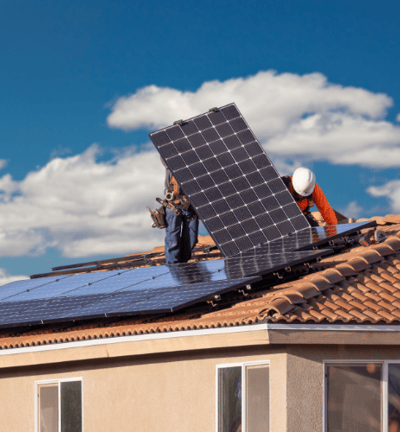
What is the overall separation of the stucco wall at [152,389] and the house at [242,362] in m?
0.02

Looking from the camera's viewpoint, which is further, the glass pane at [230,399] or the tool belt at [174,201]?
the tool belt at [174,201]

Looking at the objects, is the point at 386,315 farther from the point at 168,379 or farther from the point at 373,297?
the point at 168,379

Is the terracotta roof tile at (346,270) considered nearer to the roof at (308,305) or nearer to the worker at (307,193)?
the roof at (308,305)

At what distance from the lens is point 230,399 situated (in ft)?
34.3

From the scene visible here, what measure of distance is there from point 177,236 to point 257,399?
6.97 meters

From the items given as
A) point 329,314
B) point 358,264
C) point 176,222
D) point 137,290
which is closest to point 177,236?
point 176,222

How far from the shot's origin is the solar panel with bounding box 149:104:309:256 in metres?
14.8

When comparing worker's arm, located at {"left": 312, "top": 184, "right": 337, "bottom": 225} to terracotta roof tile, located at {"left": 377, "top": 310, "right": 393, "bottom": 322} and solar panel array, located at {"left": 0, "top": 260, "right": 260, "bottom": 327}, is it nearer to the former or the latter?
solar panel array, located at {"left": 0, "top": 260, "right": 260, "bottom": 327}

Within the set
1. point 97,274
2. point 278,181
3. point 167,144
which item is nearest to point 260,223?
point 278,181

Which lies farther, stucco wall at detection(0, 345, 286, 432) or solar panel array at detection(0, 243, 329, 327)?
solar panel array at detection(0, 243, 329, 327)

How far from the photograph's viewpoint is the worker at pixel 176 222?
16.5 meters

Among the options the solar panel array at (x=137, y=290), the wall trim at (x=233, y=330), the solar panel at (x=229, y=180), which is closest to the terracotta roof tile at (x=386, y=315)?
the wall trim at (x=233, y=330)

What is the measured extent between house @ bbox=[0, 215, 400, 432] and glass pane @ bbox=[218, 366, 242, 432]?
0.01m

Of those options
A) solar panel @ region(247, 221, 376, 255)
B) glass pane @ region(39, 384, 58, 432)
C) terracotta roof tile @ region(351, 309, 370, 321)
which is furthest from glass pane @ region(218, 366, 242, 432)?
glass pane @ region(39, 384, 58, 432)
